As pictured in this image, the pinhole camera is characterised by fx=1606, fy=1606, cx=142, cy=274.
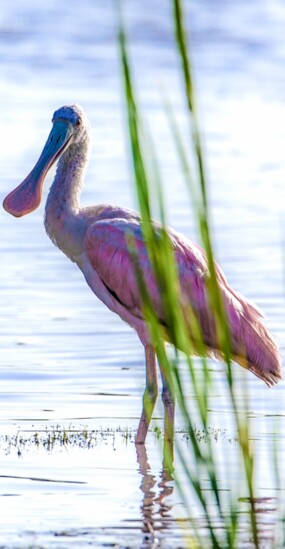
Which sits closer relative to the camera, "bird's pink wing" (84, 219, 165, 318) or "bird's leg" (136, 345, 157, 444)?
"bird's leg" (136, 345, 157, 444)

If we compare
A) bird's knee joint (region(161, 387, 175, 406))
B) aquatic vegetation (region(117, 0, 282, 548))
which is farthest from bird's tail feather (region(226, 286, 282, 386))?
aquatic vegetation (region(117, 0, 282, 548))

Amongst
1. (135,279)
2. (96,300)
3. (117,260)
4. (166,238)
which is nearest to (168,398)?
(135,279)

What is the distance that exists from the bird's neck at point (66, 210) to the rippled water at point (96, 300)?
954 millimetres

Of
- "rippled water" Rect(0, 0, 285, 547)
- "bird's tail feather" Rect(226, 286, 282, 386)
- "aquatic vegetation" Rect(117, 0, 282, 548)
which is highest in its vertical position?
"aquatic vegetation" Rect(117, 0, 282, 548)

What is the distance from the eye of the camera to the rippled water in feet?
22.7

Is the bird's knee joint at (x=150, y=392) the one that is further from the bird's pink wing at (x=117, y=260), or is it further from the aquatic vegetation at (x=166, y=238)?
the aquatic vegetation at (x=166, y=238)

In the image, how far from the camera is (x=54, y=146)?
9.29 meters

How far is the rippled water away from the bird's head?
1.10 metres

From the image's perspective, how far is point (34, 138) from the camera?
2105 centimetres

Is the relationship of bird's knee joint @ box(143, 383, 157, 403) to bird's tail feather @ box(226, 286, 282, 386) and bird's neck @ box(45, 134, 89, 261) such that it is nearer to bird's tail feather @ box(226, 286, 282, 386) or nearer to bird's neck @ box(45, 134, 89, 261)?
bird's tail feather @ box(226, 286, 282, 386)

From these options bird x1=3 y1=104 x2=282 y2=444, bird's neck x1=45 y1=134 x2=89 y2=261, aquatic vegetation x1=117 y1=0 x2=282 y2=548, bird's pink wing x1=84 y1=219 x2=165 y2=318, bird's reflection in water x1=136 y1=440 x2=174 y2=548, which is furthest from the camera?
bird's neck x1=45 y1=134 x2=89 y2=261

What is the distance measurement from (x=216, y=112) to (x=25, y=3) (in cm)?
1957

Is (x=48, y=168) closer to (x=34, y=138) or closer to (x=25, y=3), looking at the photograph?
(x=34, y=138)

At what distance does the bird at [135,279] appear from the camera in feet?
27.3
